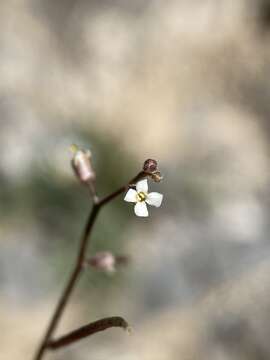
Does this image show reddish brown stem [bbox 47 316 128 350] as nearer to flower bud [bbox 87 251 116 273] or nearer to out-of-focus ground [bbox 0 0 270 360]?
flower bud [bbox 87 251 116 273]

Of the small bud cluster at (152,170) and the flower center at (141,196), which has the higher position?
the small bud cluster at (152,170)

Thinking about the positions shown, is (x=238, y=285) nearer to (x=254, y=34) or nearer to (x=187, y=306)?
(x=187, y=306)

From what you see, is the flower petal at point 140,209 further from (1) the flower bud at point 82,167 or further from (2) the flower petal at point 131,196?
(1) the flower bud at point 82,167

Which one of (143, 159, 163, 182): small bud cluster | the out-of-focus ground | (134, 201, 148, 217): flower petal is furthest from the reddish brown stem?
the out-of-focus ground

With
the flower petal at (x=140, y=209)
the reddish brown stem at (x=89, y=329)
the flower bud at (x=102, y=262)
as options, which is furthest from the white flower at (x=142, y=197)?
the flower bud at (x=102, y=262)

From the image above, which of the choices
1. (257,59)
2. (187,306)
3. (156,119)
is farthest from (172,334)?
(257,59)

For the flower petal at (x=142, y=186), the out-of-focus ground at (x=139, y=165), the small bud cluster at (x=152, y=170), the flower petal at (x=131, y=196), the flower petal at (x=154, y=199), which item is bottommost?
the out-of-focus ground at (x=139, y=165)

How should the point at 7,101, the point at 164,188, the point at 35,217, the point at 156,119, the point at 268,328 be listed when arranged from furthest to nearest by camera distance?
1. the point at 156,119
2. the point at 7,101
3. the point at 164,188
4. the point at 35,217
5. the point at 268,328
